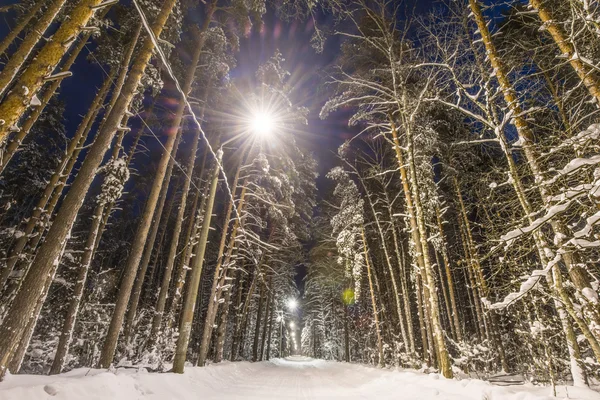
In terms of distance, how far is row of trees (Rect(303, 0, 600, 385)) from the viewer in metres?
4.36

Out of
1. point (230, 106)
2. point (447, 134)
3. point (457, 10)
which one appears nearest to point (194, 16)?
point (230, 106)

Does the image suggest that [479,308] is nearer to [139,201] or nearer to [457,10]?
[457,10]

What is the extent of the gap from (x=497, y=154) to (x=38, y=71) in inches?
577

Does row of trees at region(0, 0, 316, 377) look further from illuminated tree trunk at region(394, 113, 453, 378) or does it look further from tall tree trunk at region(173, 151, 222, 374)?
illuminated tree trunk at region(394, 113, 453, 378)

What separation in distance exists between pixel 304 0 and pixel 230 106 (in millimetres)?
9718

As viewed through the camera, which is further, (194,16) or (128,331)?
(194,16)

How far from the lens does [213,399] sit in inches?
250

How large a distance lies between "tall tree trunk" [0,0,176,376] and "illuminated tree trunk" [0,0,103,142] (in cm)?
1

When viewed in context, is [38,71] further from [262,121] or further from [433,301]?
[433,301]

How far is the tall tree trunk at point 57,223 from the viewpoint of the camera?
13.8 ft

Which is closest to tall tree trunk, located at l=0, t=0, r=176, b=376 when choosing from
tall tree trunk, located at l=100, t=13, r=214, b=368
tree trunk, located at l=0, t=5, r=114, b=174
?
tall tree trunk, located at l=100, t=13, r=214, b=368

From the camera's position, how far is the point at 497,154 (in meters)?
11.6

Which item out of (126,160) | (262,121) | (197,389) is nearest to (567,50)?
(262,121)

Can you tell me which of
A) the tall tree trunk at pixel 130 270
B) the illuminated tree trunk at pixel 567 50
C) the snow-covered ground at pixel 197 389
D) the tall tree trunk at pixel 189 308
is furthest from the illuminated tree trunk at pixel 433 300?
the tall tree trunk at pixel 130 270
